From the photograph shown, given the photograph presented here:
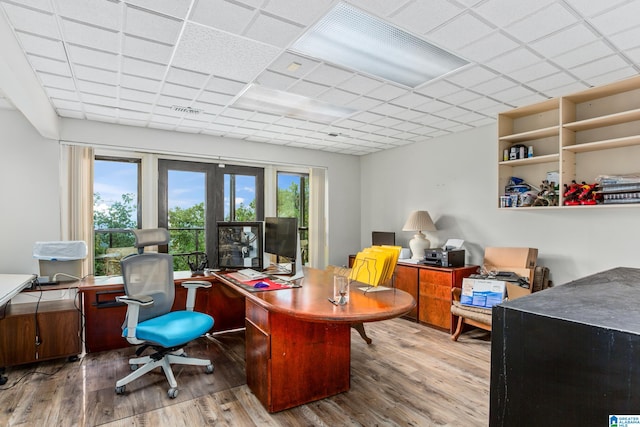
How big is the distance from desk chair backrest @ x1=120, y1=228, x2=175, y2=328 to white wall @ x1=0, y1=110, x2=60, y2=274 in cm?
177

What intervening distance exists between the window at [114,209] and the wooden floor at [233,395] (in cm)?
169

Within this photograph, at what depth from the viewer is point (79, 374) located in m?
2.98

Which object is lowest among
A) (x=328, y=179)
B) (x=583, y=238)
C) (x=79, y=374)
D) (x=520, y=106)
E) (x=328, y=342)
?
(x=79, y=374)

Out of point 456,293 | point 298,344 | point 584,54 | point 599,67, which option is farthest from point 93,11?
point 456,293

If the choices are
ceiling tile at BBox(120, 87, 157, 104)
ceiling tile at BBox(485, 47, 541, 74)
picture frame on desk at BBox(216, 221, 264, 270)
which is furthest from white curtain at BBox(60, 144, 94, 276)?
ceiling tile at BBox(485, 47, 541, 74)

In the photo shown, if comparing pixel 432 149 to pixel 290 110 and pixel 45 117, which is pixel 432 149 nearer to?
pixel 290 110

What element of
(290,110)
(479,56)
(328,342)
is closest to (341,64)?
(479,56)

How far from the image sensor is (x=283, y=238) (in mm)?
3195

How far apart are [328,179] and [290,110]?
2261 mm

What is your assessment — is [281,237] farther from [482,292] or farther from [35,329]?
[35,329]

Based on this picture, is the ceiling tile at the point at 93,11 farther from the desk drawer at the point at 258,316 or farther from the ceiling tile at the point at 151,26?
the desk drawer at the point at 258,316

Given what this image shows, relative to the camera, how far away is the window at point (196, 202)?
16.3 ft

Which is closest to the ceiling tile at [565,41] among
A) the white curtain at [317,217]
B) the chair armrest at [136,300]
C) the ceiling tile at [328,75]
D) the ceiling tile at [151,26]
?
the ceiling tile at [328,75]

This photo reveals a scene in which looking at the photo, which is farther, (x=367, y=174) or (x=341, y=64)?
(x=367, y=174)
